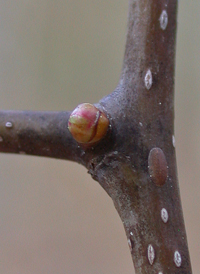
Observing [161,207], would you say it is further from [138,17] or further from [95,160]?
[138,17]

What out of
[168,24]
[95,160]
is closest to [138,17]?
[168,24]

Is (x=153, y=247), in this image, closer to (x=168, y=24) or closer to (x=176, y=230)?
(x=176, y=230)

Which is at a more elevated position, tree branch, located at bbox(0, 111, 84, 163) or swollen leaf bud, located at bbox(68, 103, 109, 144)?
swollen leaf bud, located at bbox(68, 103, 109, 144)

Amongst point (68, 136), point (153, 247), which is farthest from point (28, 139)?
point (153, 247)

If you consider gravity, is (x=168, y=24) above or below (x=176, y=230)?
above

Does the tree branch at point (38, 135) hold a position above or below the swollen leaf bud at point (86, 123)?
below

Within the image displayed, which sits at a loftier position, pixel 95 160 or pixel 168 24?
pixel 168 24
